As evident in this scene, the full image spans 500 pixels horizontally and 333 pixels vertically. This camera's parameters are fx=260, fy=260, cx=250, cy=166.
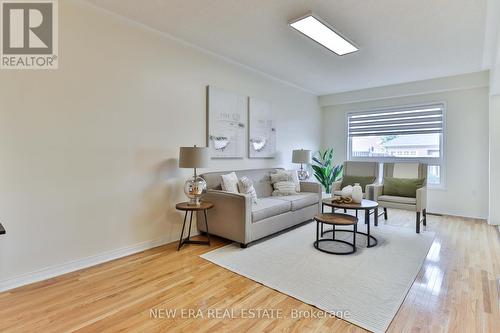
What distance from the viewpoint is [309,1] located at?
8.23 ft

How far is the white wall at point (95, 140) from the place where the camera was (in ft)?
7.56

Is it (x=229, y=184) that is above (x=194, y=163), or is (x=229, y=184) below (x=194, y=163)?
below

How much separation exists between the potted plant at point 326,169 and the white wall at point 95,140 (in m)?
3.38

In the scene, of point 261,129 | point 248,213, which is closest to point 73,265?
point 248,213

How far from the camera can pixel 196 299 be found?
210 centimetres

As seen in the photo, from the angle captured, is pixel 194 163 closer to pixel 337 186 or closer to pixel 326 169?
pixel 337 186

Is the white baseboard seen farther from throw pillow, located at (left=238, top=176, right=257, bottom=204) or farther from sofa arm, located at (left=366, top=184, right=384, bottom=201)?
sofa arm, located at (left=366, top=184, right=384, bottom=201)

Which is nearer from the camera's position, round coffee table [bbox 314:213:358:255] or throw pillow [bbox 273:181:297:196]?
round coffee table [bbox 314:213:358:255]

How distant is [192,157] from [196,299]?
63.5 inches

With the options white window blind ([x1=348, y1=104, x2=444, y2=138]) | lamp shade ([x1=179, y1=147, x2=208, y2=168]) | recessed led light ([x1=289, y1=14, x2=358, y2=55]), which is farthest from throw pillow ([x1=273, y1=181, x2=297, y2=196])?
white window blind ([x1=348, y1=104, x2=444, y2=138])

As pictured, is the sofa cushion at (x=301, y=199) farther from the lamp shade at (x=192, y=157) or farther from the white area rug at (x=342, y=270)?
the lamp shade at (x=192, y=157)

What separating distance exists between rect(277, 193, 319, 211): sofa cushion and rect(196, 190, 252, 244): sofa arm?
99 cm

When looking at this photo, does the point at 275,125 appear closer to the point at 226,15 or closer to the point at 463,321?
the point at 226,15

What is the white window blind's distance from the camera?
5199 mm
